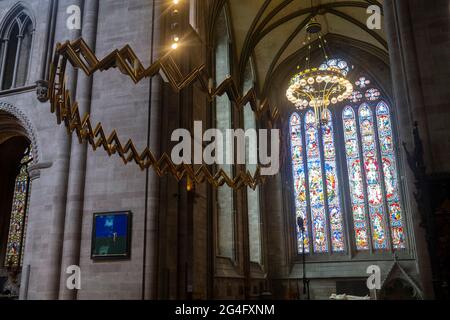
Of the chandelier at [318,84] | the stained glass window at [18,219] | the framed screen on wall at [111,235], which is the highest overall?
the chandelier at [318,84]

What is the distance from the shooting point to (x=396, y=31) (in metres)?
9.44

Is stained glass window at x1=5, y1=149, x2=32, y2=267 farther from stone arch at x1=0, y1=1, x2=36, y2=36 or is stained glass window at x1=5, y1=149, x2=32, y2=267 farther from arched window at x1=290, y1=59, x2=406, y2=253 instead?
arched window at x1=290, y1=59, x2=406, y2=253

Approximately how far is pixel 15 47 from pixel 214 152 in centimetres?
754

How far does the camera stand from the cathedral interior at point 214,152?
8.72 meters

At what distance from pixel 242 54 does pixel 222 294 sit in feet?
34.4

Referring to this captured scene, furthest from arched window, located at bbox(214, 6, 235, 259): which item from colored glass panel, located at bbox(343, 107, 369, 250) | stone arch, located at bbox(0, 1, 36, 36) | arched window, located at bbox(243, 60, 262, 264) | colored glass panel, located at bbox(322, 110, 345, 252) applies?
stone arch, located at bbox(0, 1, 36, 36)

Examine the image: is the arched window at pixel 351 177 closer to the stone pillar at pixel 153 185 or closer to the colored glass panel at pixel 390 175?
the colored glass panel at pixel 390 175

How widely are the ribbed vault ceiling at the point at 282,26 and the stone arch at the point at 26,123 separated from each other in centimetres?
981

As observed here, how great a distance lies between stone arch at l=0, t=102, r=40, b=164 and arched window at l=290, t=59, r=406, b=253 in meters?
12.5

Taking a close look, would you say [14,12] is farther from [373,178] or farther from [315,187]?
[373,178]

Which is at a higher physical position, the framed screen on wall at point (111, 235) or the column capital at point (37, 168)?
the column capital at point (37, 168)

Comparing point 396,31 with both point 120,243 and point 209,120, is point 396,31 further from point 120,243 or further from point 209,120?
point 120,243

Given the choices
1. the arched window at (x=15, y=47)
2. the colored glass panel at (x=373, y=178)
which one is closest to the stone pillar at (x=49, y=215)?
the arched window at (x=15, y=47)
